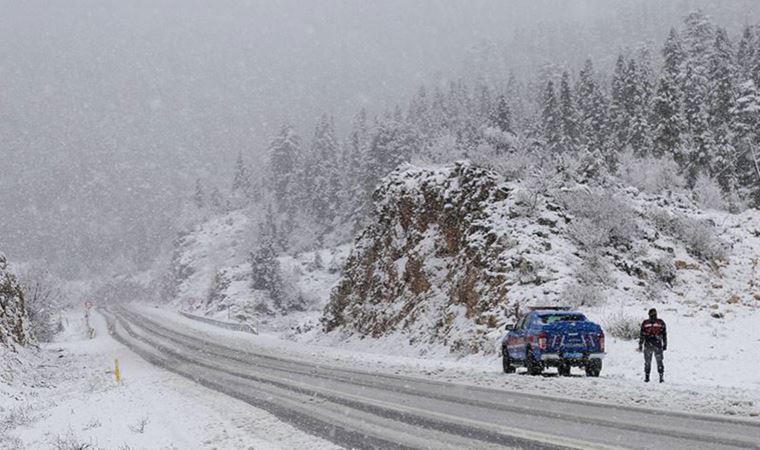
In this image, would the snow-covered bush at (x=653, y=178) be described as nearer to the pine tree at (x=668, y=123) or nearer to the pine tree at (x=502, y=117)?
the pine tree at (x=668, y=123)

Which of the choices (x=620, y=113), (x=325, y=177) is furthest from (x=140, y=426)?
(x=325, y=177)

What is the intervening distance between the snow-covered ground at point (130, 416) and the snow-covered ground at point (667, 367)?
5825 mm

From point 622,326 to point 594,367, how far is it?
3233mm

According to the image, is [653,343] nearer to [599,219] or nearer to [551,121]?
[599,219]

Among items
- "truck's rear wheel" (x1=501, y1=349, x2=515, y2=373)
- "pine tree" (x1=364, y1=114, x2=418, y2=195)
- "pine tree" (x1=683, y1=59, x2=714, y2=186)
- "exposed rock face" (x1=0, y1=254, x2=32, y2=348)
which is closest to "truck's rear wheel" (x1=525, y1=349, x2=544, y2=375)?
"truck's rear wheel" (x1=501, y1=349, x2=515, y2=373)

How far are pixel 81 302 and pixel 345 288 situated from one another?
117 m

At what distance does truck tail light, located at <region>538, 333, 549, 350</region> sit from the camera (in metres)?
15.9

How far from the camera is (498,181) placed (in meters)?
27.9

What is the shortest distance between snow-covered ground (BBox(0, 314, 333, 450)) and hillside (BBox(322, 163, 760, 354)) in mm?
10205

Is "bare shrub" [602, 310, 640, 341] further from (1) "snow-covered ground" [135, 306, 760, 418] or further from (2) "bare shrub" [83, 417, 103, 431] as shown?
(2) "bare shrub" [83, 417, 103, 431]

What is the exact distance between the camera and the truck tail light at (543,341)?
15945 mm

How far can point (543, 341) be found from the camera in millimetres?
15977

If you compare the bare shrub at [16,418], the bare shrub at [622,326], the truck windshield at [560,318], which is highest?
the truck windshield at [560,318]

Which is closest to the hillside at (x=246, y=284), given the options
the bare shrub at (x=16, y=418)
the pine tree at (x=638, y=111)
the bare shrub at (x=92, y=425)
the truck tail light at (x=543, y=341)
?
the pine tree at (x=638, y=111)
